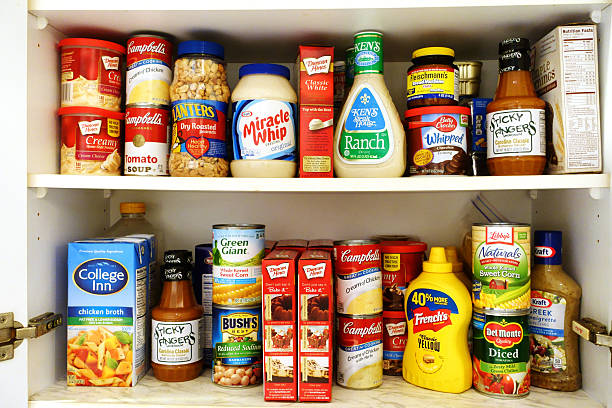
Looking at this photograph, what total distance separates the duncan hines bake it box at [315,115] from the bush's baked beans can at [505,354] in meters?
0.45

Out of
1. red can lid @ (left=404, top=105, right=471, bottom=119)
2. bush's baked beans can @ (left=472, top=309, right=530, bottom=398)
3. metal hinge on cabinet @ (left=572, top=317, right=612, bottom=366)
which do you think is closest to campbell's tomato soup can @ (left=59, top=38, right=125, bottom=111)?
red can lid @ (left=404, top=105, right=471, bottom=119)

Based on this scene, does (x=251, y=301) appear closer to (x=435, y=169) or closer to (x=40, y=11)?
(x=435, y=169)

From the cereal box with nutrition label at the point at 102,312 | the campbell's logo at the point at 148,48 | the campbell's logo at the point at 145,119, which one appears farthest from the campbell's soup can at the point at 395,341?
the campbell's logo at the point at 148,48

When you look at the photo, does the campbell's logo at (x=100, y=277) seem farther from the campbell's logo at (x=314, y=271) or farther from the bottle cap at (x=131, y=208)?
the campbell's logo at (x=314, y=271)

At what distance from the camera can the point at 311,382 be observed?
96 centimetres

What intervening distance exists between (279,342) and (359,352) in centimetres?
17

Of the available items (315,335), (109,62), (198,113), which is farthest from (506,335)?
(109,62)

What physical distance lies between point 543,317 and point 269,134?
2.27 ft

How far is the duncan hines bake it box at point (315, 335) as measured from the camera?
946 millimetres

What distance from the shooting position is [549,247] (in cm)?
105

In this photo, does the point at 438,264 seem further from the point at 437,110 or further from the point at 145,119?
the point at 145,119

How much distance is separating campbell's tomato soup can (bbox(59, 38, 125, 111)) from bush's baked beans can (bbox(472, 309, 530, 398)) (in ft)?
3.05

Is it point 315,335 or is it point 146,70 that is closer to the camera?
point 315,335

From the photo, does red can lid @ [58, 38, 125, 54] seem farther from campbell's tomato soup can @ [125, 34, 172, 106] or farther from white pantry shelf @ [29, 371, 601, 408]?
white pantry shelf @ [29, 371, 601, 408]
